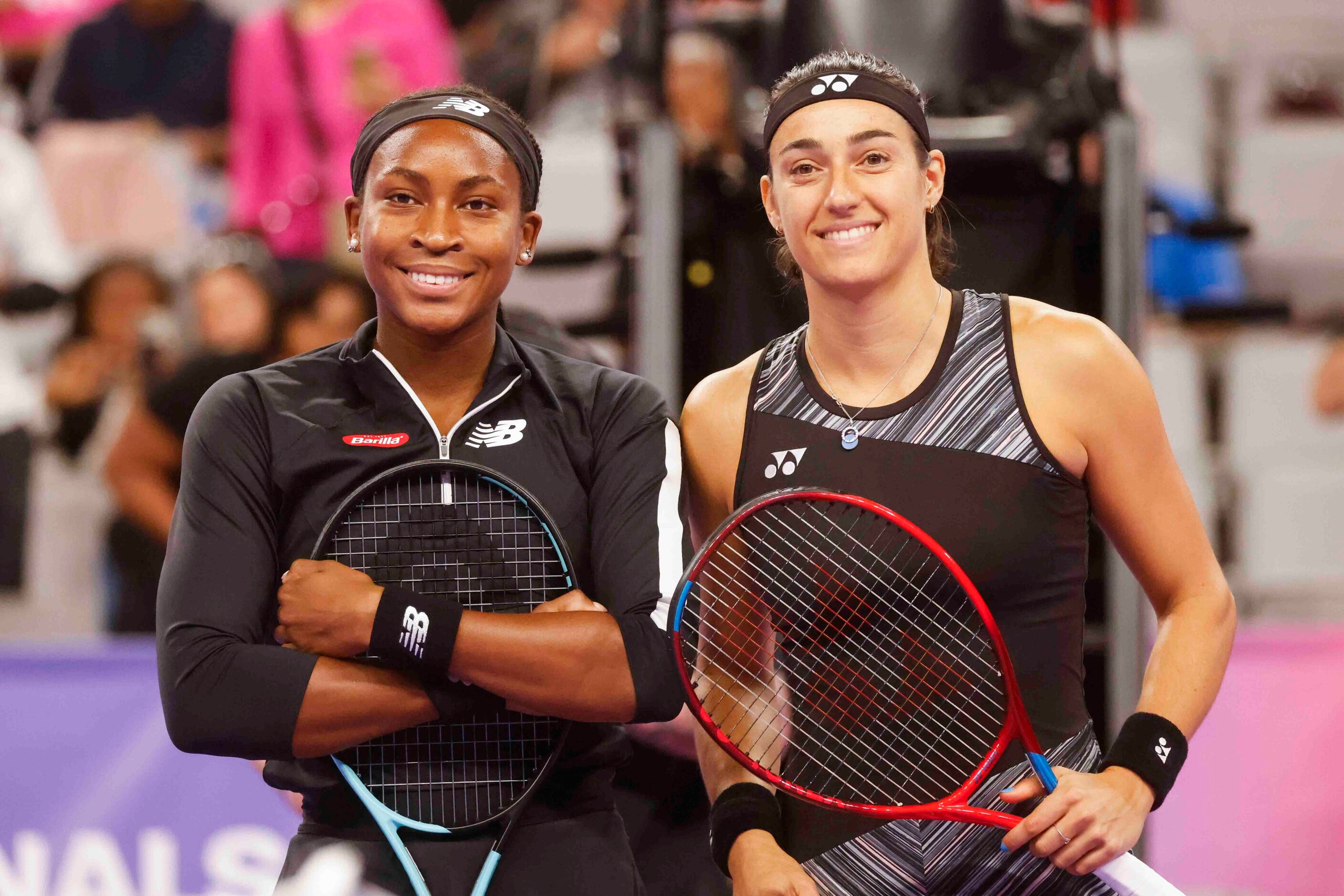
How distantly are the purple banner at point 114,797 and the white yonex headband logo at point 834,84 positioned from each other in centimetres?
262

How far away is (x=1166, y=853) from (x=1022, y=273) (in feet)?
5.18

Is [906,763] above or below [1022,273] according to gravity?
below

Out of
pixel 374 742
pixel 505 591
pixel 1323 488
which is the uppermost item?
pixel 505 591

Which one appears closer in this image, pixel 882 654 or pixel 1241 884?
pixel 882 654

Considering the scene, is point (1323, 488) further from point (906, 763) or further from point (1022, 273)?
point (906, 763)

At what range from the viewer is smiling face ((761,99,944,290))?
7.66 feet

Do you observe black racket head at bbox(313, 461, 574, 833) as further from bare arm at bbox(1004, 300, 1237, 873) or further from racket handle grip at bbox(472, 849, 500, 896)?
bare arm at bbox(1004, 300, 1237, 873)

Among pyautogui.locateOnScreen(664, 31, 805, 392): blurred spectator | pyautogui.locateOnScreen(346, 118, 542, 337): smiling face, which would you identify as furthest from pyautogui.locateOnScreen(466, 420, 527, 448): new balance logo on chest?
pyautogui.locateOnScreen(664, 31, 805, 392): blurred spectator

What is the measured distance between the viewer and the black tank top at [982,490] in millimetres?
2314

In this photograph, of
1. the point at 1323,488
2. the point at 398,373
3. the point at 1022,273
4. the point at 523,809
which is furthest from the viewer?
the point at 1323,488

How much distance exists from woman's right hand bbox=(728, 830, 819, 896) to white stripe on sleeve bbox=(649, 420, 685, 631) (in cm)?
34

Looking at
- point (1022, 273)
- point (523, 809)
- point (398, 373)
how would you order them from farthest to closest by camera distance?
point (1022, 273)
point (398, 373)
point (523, 809)

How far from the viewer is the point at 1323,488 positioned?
6.01m

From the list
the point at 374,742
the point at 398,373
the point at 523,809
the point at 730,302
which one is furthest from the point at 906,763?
the point at 730,302
